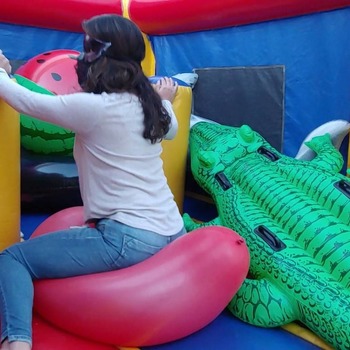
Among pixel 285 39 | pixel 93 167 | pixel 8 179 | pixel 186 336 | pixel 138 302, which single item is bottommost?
pixel 186 336

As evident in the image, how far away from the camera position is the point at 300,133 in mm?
1938

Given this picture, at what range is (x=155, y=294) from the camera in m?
1.04

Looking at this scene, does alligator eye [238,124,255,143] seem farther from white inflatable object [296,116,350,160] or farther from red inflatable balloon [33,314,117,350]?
red inflatable balloon [33,314,117,350]

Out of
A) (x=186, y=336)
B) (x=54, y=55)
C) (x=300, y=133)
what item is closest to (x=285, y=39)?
(x=300, y=133)

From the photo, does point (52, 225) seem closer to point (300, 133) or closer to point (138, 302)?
point (138, 302)

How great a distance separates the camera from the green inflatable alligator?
1.16 m

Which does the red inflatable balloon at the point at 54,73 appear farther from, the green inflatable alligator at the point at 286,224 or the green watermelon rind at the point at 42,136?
the green inflatable alligator at the point at 286,224

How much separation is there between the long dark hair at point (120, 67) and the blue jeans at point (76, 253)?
223 millimetres

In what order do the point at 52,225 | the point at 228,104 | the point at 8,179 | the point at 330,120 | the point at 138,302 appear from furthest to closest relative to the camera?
1. the point at 228,104
2. the point at 330,120
3. the point at 52,225
4. the point at 8,179
5. the point at 138,302

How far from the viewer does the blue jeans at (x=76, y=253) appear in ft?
3.40

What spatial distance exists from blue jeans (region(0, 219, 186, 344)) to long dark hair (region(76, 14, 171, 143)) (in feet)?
0.73

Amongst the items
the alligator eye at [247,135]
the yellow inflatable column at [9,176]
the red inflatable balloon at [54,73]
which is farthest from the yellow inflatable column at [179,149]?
the yellow inflatable column at [9,176]

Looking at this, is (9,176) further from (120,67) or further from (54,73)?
(54,73)

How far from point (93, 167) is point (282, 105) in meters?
1.12
